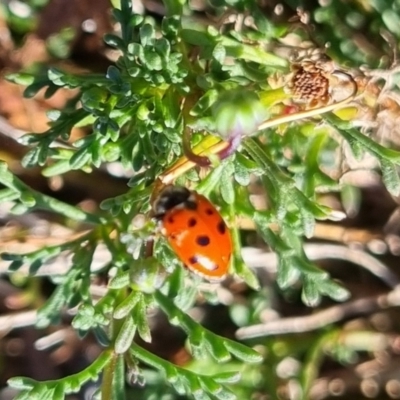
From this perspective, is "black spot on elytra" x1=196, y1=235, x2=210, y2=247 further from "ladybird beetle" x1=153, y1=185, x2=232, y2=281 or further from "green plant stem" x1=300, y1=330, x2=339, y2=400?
"green plant stem" x1=300, y1=330, x2=339, y2=400

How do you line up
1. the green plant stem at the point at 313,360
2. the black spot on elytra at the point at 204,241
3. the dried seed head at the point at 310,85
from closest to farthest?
the black spot on elytra at the point at 204,241
the dried seed head at the point at 310,85
the green plant stem at the point at 313,360

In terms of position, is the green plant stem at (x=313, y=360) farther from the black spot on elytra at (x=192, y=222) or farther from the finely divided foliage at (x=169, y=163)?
the black spot on elytra at (x=192, y=222)

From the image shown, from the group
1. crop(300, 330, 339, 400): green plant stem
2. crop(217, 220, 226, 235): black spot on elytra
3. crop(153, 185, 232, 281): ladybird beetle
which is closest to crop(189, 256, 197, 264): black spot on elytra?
crop(153, 185, 232, 281): ladybird beetle

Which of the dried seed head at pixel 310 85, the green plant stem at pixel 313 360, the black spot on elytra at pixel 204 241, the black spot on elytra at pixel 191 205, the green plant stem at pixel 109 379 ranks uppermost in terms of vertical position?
the dried seed head at pixel 310 85

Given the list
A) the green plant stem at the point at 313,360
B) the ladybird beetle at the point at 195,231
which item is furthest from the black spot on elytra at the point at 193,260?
the green plant stem at the point at 313,360

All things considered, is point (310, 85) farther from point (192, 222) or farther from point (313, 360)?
point (313, 360)

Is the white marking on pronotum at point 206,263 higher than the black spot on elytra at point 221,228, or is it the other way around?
the black spot on elytra at point 221,228

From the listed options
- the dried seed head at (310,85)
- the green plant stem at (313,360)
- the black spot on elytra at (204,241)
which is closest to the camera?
the black spot on elytra at (204,241)

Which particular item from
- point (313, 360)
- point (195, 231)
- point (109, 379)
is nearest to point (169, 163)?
point (195, 231)

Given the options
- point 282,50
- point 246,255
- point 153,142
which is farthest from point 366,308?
point 153,142
